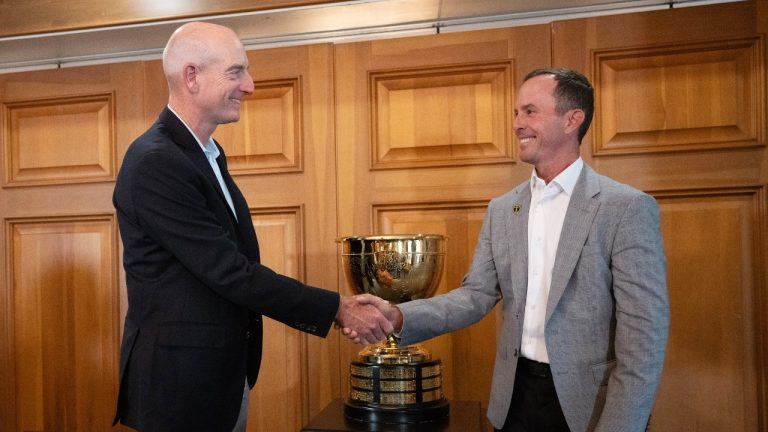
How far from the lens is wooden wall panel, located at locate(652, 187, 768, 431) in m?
2.46

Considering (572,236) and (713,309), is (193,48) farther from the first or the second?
(713,309)

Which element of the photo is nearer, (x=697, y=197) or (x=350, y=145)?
(x=697, y=197)

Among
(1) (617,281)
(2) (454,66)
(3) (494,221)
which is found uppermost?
(2) (454,66)

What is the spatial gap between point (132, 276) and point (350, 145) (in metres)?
1.18

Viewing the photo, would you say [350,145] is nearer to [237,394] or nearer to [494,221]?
[494,221]

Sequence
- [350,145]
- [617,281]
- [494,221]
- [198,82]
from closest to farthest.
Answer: [617,281]
[198,82]
[494,221]
[350,145]

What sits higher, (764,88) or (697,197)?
(764,88)

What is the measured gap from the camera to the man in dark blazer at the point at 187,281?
5.49 ft

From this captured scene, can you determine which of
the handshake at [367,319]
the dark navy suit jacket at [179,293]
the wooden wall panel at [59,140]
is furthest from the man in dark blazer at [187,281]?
the wooden wall panel at [59,140]

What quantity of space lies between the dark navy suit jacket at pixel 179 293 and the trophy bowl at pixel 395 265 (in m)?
0.49

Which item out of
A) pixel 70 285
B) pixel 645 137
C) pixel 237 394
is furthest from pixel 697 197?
pixel 70 285

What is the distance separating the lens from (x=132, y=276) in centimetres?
175

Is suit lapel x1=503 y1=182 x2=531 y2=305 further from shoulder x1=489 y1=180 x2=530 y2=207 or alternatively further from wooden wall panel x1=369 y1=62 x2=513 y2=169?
wooden wall panel x1=369 y1=62 x2=513 y2=169

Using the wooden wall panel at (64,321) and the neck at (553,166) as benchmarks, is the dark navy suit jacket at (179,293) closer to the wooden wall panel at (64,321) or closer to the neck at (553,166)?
the neck at (553,166)
